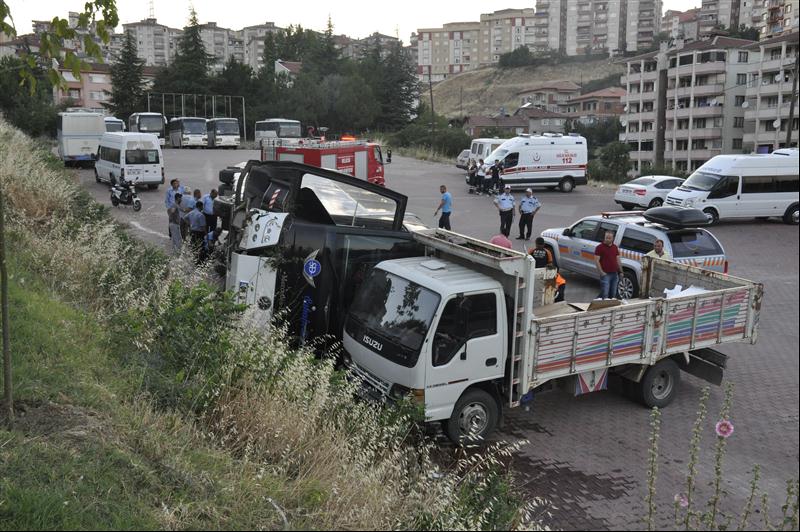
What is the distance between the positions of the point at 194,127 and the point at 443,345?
47.8 m

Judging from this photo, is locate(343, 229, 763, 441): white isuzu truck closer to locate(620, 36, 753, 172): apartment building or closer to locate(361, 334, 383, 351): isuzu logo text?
locate(361, 334, 383, 351): isuzu logo text

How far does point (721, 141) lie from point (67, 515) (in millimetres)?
83185

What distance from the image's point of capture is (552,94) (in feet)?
440

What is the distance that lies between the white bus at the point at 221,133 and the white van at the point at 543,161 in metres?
26.3

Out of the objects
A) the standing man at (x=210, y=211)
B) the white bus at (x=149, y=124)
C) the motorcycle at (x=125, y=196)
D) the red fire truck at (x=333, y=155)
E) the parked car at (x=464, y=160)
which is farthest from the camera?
the white bus at (x=149, y=124)

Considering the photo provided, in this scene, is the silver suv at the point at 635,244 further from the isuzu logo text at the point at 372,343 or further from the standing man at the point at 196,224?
the standing man at the point at 196,224

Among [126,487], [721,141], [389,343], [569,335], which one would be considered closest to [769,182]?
[569,335]

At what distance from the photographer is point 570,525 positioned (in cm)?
597

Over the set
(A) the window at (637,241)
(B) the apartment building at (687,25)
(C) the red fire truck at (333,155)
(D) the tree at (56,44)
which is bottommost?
(A) the window at (637,241)

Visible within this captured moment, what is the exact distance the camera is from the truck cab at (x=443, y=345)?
24.6 ft

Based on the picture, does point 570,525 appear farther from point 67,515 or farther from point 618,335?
point 67,515

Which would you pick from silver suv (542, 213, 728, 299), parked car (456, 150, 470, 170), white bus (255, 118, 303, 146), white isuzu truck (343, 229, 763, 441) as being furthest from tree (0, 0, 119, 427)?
white bus (255, 118, 303, 146)

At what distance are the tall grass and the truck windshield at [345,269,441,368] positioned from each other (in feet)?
2.00

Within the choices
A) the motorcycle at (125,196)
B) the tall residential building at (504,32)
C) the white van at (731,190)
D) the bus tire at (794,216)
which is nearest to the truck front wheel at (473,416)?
the bus tire at (794,216)
